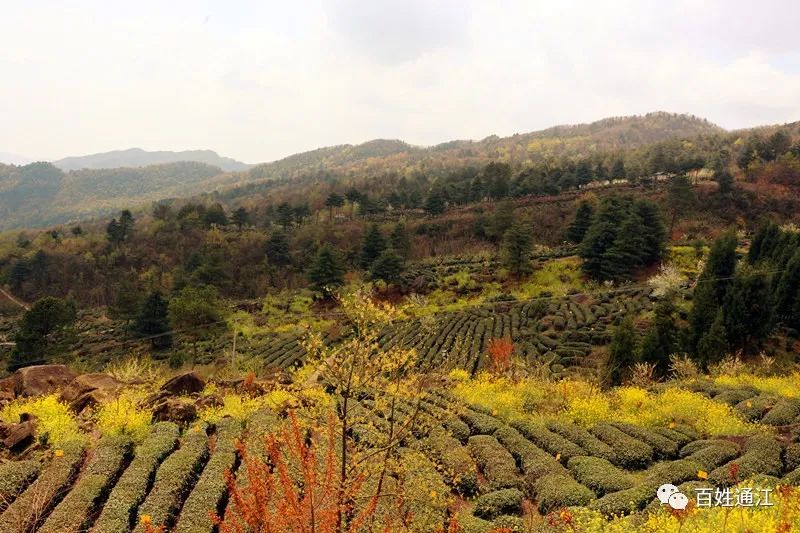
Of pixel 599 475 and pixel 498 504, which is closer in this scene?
pixel 498 504

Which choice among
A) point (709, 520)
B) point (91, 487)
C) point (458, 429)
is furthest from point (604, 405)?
point (91, 487)

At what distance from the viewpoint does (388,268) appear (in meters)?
51.8

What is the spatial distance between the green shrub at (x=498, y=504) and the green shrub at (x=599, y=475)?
1.65 metres

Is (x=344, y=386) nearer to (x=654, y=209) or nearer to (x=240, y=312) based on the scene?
(x=240, y=312)

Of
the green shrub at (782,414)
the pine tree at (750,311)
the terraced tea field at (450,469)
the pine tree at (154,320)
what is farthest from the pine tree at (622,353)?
the pine tree at (154,320)

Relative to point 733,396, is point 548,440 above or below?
above

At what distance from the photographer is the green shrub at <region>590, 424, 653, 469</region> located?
37.1ft

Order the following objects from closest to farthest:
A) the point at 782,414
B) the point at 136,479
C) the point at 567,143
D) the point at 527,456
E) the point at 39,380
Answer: the point at 136,479
the point at 527,456
the point at 782,414
the point at 39,380
the point at 567,143

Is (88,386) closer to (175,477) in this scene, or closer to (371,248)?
(175,477)

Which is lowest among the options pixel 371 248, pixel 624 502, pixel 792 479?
pixel 371 248

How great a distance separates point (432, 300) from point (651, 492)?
39.8m

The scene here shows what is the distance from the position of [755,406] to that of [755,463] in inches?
191

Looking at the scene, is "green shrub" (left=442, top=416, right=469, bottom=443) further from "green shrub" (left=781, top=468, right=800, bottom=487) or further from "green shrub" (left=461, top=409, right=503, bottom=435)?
"green shrub" (left=781, top=468, right=800, bottom=487)

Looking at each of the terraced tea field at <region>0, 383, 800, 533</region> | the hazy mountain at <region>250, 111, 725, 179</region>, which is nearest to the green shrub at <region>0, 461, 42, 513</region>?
the terraced tea field at <region>0, 383, 800, 533</region>
